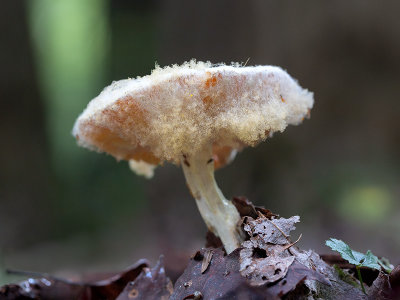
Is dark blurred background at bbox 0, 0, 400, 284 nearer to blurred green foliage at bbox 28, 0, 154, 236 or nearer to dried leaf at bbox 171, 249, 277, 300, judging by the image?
blurred green foliage at bbox 28, 0, 154, 236

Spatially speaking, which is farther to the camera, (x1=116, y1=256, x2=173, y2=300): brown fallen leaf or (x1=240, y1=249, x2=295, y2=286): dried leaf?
(x1=116, y1=256, x2=173, y2=300): brown fallen leaf

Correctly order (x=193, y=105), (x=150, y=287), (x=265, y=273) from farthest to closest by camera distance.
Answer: (x=150, y=287), (x=193, y=105), (x=265, y=273)

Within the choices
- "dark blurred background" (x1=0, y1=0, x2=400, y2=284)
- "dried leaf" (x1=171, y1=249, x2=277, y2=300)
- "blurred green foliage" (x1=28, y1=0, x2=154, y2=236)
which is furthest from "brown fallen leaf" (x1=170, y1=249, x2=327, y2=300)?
"blurred green foliage" (x1=28, y1=0, x2=154, y2=236)

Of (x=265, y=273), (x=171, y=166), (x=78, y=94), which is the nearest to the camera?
(x=265, y=273)

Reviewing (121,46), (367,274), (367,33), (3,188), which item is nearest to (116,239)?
(3,188)

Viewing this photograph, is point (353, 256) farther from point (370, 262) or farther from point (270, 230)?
point (270, 230)

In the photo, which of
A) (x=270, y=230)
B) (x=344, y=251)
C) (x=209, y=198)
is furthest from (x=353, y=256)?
(x=209, y=198)

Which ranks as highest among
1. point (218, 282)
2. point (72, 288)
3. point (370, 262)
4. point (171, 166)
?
point (171, 166)
